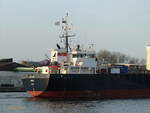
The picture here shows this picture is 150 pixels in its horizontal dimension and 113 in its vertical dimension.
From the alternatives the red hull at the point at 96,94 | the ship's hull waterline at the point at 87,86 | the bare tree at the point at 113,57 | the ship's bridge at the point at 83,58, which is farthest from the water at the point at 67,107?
the bare tree at the point at 113,57

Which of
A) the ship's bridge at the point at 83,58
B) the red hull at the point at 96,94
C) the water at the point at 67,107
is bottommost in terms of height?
the water at the point at 67,107

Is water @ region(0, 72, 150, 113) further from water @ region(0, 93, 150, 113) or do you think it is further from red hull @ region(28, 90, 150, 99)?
red hull @ region(28, 90, 150, 99)

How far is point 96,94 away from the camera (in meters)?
56.8

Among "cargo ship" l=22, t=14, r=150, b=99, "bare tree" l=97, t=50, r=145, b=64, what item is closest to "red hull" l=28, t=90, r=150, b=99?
"cargo ship" l=22, t=14, r=150, b=99

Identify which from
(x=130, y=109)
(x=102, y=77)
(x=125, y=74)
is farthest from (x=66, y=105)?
(x=125, y=74)

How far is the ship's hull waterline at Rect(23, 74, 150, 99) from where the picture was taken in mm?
54281

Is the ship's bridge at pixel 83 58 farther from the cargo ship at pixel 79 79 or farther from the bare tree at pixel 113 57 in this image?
the bare tree at pixel 113 57

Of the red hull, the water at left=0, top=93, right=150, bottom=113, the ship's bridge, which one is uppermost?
the ship's bridge

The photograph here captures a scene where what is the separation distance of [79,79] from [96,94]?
10.9ft

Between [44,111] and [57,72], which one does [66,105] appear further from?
[57,72]

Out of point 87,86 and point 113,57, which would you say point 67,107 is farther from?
point 113,57

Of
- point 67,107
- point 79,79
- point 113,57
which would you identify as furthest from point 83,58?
point 113,57

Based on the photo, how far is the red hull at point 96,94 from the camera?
2144 inches

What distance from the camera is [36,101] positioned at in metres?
51.5
